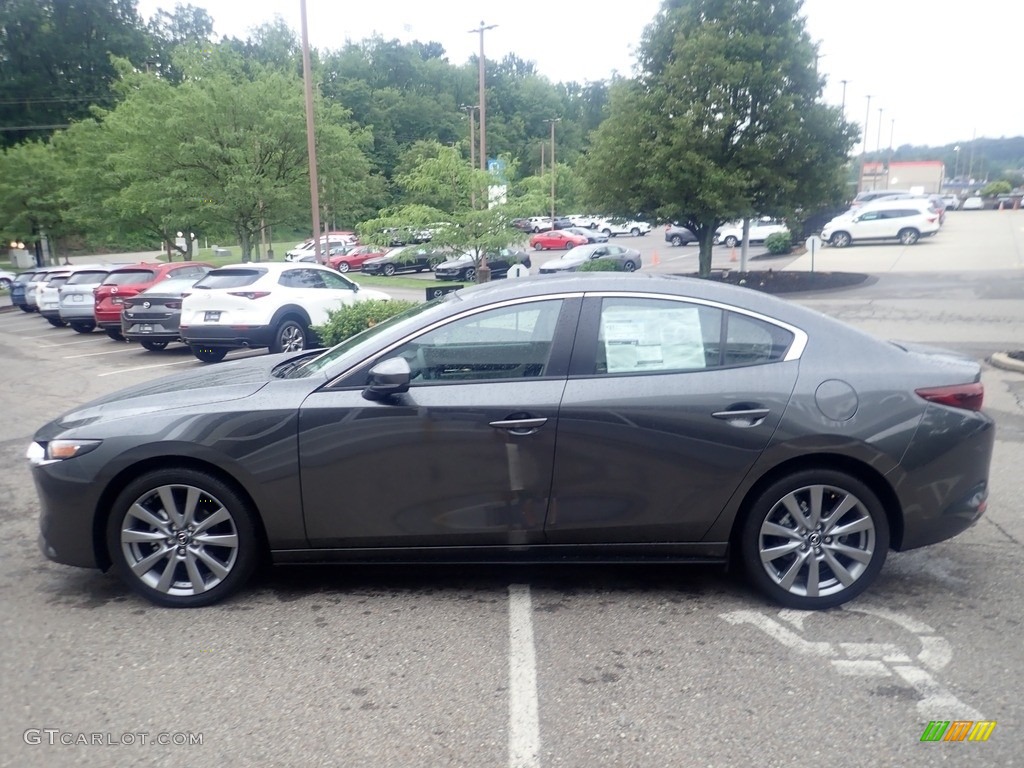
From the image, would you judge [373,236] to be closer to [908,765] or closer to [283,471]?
[283,471]

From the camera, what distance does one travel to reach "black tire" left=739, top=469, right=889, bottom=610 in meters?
4.39

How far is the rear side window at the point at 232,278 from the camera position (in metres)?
13.7

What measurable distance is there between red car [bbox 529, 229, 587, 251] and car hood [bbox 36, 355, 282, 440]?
47.6 metres

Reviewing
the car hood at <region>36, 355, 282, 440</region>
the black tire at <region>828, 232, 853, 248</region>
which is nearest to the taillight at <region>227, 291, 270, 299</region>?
the car hood at <region>36, 355, 282, 440</region>

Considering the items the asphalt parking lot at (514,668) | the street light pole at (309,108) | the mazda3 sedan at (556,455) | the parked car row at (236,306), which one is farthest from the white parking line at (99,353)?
the mazda3 sedan at (556,455)

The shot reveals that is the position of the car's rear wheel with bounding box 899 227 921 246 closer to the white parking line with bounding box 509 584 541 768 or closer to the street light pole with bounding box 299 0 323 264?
the street light pole with bounding box 299 0 323 264

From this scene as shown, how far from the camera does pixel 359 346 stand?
470 cm

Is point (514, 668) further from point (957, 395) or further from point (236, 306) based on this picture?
point (236, 306)

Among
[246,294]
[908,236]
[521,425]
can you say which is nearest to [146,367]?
[246,294]

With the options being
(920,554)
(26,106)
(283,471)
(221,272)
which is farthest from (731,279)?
(26,106)

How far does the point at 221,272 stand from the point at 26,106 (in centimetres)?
5734

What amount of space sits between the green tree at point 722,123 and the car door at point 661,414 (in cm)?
1931

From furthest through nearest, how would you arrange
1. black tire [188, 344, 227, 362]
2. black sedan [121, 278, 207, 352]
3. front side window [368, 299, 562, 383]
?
black sedan [121, 278, 207, 352] → black tire [188, 344, 227, 362] → front side window [368, 299, 562, 383]

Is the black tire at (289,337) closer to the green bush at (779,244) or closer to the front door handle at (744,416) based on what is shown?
the front door handle at (744,416)
